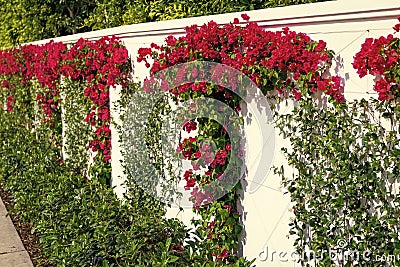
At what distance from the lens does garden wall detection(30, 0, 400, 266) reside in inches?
119

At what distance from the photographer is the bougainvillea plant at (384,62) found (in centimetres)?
278

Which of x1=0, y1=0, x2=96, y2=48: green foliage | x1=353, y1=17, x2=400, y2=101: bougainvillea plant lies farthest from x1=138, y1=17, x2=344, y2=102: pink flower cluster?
x1=0, y1=0, x2=96, y2=48: green foliage

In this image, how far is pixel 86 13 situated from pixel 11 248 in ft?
20.8

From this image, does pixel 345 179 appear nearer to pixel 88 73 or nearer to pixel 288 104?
pixel 288 104

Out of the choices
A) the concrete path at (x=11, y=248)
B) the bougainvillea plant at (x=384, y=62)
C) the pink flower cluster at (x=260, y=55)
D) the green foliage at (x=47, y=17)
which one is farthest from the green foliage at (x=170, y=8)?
the concrete path at (x=11, y=248)

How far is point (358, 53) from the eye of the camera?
116 inches

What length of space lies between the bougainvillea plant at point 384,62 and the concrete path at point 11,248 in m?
3.40

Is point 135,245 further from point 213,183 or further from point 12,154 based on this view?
point 12,154

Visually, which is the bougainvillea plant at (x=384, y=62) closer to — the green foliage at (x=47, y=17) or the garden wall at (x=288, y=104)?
the garden wall at (x=288, y=104)

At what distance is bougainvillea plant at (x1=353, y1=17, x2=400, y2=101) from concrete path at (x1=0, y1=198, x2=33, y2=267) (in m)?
3.40

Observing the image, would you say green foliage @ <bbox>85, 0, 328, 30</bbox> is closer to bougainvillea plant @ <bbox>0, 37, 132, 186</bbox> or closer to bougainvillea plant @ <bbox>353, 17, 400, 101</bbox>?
bougainvillea plant @ <bbox>0, 37, 132, 186</bbox>

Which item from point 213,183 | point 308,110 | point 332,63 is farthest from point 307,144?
point 213,183

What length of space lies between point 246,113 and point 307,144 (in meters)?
0.77

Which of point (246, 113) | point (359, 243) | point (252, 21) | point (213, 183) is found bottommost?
point (359, 243)
